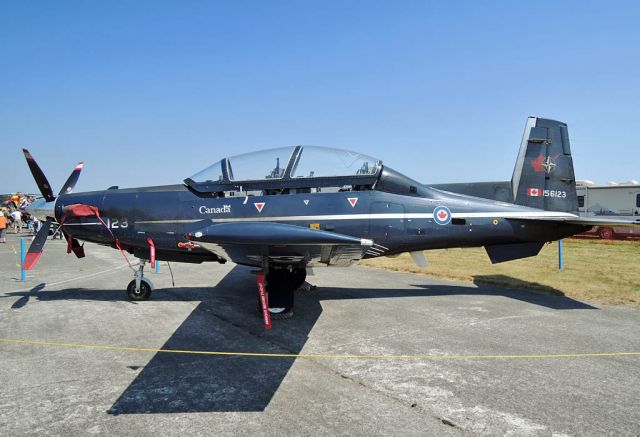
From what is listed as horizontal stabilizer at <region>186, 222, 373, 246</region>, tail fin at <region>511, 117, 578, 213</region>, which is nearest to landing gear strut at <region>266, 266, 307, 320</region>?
horizontal stabilizer at <region>186, 222, 373, 246</region>

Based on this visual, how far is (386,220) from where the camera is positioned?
6.82 meters

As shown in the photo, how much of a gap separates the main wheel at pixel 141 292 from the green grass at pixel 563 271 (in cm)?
706

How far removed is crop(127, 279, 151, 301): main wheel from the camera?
304 inches

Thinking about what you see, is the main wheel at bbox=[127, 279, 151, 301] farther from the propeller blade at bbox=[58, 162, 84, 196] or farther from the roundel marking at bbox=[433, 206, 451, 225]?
the roundel marking at bbox=[433, 206, 451, 225]

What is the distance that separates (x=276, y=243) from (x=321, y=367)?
1.52m

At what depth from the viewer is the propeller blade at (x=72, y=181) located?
7824 millimetres

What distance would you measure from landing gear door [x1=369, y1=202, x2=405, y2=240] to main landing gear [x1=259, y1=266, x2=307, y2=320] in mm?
1560

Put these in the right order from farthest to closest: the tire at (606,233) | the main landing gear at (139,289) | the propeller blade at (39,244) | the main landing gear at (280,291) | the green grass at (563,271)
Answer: the tire at (606,233) → the green grass at (563,271) → the main landing gear at (139,289) → the propeller blade at (39,244) → the main landing gear at (280,291)

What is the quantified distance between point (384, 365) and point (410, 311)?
2613 millimetres

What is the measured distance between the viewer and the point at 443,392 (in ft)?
13.1

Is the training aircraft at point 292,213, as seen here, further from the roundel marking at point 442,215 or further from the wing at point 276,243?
the wing at point 276,243

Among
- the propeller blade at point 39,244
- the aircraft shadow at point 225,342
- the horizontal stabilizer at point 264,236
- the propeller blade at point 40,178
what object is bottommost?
the aircraft shadow at point 225,342

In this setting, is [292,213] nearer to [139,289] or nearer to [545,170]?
[139,289]

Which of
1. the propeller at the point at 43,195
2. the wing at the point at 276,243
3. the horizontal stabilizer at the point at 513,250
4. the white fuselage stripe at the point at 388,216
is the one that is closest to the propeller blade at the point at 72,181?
the propeller at the point at 43,195
